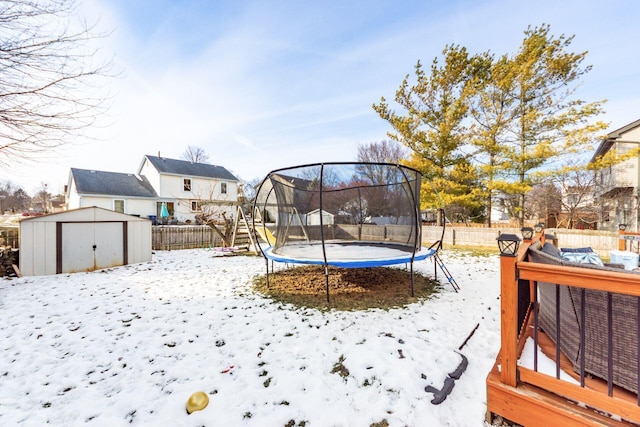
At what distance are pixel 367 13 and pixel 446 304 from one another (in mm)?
6452

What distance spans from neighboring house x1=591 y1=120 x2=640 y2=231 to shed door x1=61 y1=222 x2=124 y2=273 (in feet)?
55.0

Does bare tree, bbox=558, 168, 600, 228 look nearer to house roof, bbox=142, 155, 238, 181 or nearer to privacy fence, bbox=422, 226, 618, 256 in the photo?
privacy fence, bbox=422, 226, 618, 256

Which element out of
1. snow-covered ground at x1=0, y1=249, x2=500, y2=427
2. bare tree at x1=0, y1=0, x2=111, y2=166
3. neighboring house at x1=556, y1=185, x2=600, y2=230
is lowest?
snow-covered ground at x1=0, y1=249, x2=500, y2=427

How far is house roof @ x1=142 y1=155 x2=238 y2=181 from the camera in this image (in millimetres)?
16875

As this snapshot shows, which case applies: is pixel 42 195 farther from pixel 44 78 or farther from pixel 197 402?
pixel 197 402

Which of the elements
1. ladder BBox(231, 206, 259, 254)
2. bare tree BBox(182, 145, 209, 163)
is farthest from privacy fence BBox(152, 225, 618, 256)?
bare tree BBox(182, 145, 209, 163)

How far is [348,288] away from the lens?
13.8 ft

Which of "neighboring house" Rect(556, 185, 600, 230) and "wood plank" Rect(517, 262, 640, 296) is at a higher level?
"neighboring house" Rect(556, 185, 600, 230)

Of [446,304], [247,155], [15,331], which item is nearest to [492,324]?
[446,304]

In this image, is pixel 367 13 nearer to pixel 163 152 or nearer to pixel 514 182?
pixel 514 182

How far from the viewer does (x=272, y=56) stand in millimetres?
6859

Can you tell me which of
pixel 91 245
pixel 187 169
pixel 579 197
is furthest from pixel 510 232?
pixel 187 169

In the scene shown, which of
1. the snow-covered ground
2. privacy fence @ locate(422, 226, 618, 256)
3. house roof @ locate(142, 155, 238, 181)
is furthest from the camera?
house roof @ locate(142, 155, 238, 181)

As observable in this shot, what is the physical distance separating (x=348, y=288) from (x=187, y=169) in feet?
57.8
